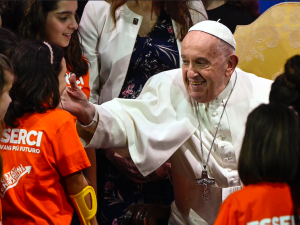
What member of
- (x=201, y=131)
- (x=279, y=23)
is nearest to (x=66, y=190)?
(x=201, y=131)

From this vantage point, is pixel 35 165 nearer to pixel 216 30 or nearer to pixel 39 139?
pixel 39 139

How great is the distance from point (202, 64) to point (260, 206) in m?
1.22

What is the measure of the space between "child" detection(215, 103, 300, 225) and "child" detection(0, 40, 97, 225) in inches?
37.1

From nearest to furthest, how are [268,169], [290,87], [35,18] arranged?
[268,169]
[290,87]
[35,18]

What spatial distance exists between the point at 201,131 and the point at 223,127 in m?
0.13

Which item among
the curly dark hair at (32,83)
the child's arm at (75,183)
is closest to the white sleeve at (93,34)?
the curly dark hair at (32,83)

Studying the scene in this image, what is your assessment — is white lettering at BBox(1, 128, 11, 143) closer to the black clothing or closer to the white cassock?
the white cassock

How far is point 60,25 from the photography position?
303 cm

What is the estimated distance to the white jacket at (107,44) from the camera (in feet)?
10.8

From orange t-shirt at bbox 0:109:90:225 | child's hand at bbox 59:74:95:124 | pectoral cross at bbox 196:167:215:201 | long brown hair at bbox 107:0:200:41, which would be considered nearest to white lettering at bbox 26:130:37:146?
orange t-shirt at bbox 0:109:90:225

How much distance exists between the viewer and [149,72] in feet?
10.8

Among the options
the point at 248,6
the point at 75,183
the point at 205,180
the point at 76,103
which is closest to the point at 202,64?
the point at 205,180

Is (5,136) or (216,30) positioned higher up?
(216,30)

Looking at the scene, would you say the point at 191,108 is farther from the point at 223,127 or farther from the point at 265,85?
the point at 265,85
